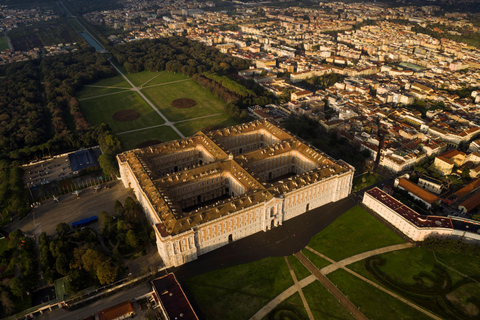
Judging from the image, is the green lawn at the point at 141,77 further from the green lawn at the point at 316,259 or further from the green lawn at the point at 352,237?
the green lawn at the point at 316,259

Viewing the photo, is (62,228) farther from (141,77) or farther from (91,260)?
(141,77)

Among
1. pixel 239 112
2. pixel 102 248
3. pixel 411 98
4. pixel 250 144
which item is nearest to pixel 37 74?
pixel 239 112

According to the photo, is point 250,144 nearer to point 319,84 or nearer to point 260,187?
point 260,187

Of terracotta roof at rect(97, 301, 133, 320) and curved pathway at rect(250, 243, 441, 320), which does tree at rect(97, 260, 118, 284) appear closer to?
terracotta roof at rect(97, 301, 133, 320)

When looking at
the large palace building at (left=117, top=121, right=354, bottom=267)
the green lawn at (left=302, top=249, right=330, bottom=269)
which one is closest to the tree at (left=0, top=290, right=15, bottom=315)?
the large palace building at (left=117, top=121, right=354, bottom=267)

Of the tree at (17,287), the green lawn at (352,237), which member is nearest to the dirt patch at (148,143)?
the tree at (17,287)
